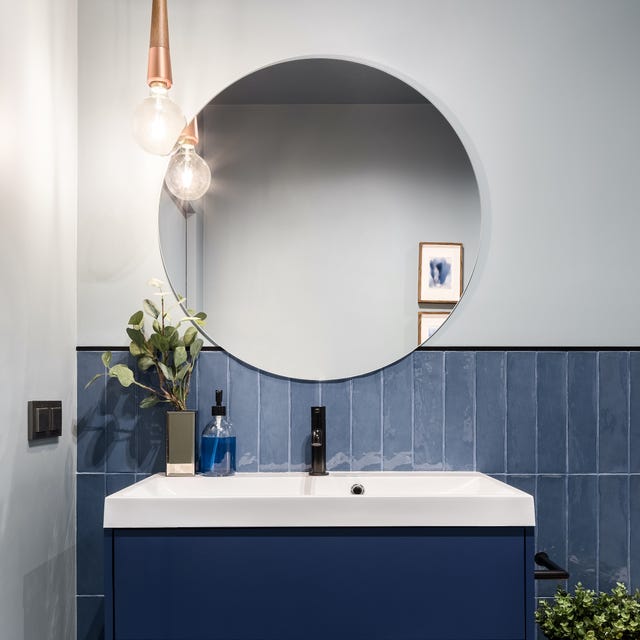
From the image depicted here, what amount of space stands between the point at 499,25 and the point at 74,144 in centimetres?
116

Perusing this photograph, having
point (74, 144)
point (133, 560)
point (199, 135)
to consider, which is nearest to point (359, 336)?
point (199, 135)

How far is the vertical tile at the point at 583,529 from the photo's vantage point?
1812 millimetres

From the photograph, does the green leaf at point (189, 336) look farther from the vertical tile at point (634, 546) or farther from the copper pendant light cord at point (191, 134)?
the vertical tile at point (634, 546)

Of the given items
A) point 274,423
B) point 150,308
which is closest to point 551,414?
point 274,423

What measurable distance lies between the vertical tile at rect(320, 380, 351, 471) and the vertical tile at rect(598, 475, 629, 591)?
67 cm

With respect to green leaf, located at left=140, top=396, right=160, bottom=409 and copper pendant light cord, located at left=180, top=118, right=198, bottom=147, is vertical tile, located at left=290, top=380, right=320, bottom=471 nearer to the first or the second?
green leaf, located at left=140, top=396, right=160, bottom=409

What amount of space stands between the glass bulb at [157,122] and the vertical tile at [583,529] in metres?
1.31

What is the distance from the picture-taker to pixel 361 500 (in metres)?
1.37

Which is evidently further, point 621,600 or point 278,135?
point 278,135

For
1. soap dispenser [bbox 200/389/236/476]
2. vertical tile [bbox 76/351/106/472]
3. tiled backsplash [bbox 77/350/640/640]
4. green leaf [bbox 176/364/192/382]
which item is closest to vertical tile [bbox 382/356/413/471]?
tiled backsplash [bbox 77/350/640/640]

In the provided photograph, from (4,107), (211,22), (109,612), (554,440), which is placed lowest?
(109,612)

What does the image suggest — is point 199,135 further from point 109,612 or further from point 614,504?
point 614,504

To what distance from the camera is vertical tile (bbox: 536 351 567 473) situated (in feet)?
5.98

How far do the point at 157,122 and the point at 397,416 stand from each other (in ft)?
3.04
